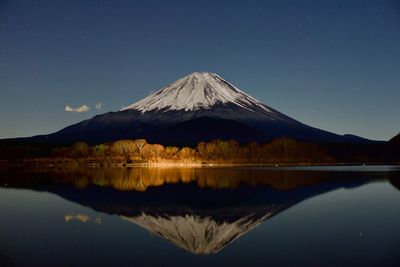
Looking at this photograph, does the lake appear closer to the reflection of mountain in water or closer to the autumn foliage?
the reflection of mountain in water

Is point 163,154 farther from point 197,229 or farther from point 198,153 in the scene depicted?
point 197,229

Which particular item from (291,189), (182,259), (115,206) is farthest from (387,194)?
(182,259)

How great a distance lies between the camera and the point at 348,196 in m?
37.4

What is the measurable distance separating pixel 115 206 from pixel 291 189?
706 inches

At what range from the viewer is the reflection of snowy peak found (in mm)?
19156

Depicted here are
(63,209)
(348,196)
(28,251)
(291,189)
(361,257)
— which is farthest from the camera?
(291,189)

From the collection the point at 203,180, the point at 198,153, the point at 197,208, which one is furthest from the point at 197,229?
the point at 198,153

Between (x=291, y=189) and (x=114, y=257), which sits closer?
(x=114, y=257)

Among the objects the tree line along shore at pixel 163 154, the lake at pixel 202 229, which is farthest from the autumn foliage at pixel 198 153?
the lake at pixel 202 229

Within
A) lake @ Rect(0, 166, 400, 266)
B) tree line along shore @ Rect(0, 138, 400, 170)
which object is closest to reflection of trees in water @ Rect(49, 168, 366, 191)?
lake @ Rect(0, 166, 400, 266)

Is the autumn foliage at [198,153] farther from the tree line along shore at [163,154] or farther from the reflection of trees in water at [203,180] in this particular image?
the reflection of trees in water at [203,180]

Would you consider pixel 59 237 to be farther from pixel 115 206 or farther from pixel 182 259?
pixel 115 206

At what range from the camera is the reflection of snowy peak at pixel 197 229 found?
19.2 meters

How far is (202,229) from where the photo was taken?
2280 cm
